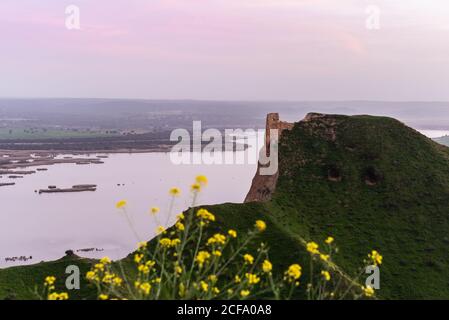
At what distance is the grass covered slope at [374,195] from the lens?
2873cm

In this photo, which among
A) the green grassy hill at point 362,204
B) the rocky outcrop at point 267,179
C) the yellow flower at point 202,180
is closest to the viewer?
the yellow flower at point 202,180

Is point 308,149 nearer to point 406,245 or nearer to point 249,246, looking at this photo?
point 406,245

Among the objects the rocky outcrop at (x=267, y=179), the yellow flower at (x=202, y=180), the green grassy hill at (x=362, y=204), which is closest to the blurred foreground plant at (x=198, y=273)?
the yellow flower at (x=202, y=180)

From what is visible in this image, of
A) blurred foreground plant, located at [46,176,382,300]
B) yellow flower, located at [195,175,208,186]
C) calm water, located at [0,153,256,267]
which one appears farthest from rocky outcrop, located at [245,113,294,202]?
yellow flower, located at [195,175,208,186]

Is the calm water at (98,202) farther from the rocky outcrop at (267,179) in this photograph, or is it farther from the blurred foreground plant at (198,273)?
the blurred foreground plant at (198,273)

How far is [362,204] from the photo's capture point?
3422 cm

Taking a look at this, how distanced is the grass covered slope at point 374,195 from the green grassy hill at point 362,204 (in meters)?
0.07

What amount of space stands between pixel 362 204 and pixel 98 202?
5943cm

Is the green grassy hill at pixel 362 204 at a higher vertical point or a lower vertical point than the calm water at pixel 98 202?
higher

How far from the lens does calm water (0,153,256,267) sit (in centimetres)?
6128

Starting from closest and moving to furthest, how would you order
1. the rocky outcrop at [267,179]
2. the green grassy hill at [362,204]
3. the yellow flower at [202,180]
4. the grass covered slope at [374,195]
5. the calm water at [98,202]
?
the yellow flower at [202,180]
the green grassy hill at [362,204]
the grass covered slope at [374,195]
the rocky outcrop at [267,179]
the calm water at [98,202]

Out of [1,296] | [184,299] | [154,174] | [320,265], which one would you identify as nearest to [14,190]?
[154,174]

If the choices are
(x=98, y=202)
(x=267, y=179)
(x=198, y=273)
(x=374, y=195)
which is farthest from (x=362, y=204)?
(x=98, y=202)
